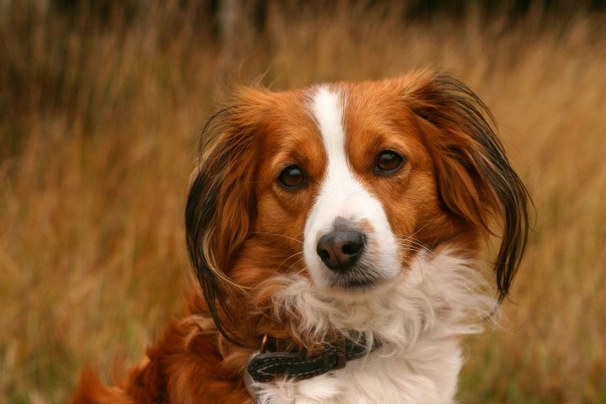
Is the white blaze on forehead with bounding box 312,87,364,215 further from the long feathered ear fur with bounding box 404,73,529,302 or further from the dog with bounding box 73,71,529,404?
the long feathered ear fur with bounding box 404,73,529,302

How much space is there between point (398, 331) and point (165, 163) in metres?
3.21

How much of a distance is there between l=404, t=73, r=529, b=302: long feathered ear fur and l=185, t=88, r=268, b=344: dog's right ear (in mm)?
696

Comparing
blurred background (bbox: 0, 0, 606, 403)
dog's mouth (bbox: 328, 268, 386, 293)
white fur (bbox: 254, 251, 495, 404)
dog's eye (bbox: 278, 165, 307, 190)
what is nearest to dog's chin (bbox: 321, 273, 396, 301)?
dog's mouth (bbox: 328, 268, 386, 293)

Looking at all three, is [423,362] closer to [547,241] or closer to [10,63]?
[547,241]

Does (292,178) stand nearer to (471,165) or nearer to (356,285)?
(356,285)

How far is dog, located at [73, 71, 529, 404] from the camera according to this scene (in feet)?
10.3

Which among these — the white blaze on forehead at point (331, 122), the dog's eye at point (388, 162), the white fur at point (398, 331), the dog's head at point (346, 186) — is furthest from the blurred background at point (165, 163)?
the dog's eye at point (388, 162)

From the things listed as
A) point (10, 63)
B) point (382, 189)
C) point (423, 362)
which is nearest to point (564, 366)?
point (423, 362)

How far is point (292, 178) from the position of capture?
3.37 meters

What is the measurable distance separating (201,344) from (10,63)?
390 cm

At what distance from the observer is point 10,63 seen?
6.44m

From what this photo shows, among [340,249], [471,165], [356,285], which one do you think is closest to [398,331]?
[356,285]

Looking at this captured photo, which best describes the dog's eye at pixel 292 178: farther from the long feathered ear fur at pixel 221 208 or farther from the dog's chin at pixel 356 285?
the dog's chin at pixel 356 285

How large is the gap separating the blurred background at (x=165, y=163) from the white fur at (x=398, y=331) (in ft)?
2.59
